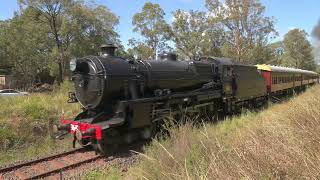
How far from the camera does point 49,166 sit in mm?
9219

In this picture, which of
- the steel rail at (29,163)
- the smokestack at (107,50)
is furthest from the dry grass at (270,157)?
the smokestack at (107,50)

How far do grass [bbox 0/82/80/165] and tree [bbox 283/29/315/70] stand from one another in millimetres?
63727

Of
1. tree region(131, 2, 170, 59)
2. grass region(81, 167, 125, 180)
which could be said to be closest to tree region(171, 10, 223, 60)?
tree region(131, 2, 170, 59)

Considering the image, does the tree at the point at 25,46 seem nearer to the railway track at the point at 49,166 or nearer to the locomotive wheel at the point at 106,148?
the locomotive wheel at the point at 106,148

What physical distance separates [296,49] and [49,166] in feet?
232

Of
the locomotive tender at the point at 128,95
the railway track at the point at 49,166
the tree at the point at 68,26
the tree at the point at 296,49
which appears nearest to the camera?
the railway track at the point at 49,166

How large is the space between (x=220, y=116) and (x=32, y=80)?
3431 centimetres

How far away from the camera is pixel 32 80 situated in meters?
45.7

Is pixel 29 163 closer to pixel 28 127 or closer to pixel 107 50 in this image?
pixel 107 50

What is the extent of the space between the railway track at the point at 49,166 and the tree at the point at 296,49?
68582 millimetres

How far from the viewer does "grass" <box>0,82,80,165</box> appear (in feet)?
37.6

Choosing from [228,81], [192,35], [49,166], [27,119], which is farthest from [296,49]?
[49,166]

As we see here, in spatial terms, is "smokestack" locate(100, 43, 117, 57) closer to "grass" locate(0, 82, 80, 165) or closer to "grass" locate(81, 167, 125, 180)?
"grass" locate(0, 82, 80, 165)

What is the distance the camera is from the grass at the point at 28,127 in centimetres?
1147
